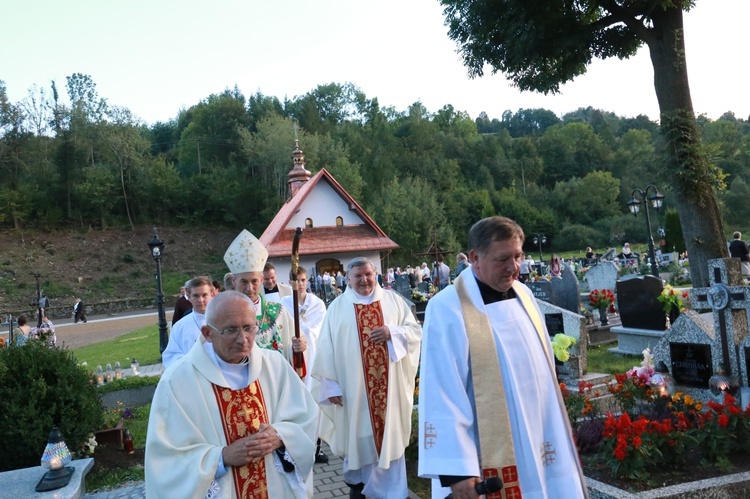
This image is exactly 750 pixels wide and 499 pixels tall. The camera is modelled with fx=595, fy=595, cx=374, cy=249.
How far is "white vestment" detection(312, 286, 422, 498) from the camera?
5227 mm

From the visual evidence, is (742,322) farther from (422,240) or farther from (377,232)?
(422,240)

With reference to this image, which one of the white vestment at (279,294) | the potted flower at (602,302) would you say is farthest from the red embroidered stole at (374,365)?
the potted flower at (602,302)

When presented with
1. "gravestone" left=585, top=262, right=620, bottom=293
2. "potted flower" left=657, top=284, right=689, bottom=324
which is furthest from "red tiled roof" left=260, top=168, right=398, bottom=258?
"potted flower" left=657, top=284, right=689, bottom=324

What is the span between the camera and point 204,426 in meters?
3.13

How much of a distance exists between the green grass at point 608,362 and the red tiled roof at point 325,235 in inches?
952

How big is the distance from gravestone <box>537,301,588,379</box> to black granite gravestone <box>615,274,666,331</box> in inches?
85.1

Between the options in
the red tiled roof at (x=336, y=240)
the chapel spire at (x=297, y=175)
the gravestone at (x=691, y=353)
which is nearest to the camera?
the gravestone at (x=691, y=353)

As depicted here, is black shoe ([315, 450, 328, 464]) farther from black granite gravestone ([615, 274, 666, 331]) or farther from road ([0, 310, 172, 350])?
road ([0, 310, 172, 350])

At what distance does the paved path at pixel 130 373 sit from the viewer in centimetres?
562

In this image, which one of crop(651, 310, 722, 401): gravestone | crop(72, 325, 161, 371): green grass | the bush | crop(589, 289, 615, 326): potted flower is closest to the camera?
the bush

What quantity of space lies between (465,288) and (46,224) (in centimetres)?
5605

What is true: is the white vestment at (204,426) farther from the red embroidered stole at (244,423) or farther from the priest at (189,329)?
the priest at (189,329)

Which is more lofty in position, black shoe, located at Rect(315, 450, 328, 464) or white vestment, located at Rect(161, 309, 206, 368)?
white vestment, located at Rect(161, 309, 206, 368)

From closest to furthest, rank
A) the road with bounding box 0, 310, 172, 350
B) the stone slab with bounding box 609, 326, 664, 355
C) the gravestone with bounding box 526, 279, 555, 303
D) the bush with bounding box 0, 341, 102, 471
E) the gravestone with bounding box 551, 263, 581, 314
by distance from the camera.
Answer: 1. the bush with bounding box 0, 341, 102, 471
2. the stone slab with bounding box 609, 326, 664, 355
3. the gravestone with bounding box 526, 279, 555, 303
4. the gravestone with bounding box 551, 263, 581, 314
5. the road with bounding box 0, 310, 172, 350
